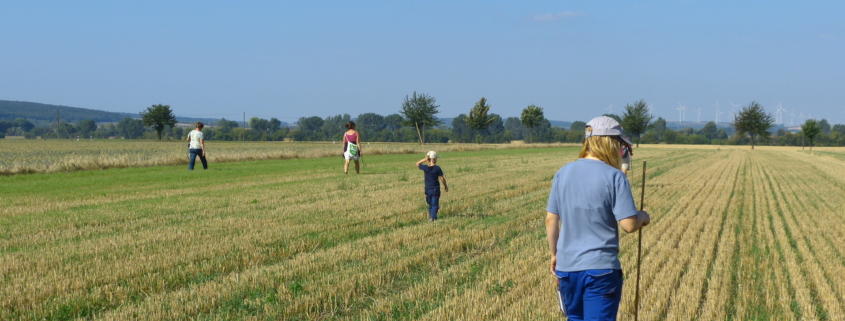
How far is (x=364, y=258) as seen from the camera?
23.9 feet

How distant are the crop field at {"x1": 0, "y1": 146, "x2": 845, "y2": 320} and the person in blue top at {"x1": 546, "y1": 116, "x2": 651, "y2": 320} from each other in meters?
1.88

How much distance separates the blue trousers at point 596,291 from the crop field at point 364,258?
1.84 meters

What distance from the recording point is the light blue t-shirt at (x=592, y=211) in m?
3.26

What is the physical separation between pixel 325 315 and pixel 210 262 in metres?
2.26

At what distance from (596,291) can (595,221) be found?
38 centimetres

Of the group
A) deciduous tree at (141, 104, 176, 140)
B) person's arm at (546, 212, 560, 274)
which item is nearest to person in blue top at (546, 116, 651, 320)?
person's arm at (546, 212, 560, 274)

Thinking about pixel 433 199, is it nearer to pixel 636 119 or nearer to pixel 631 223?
pixel 631 223

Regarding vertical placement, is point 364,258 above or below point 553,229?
below

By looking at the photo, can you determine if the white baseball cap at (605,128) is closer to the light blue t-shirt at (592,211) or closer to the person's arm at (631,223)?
the light blue t-shirt at (592,211)

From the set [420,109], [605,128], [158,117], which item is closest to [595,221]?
[605,128]

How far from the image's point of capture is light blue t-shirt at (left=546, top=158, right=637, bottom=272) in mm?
3260

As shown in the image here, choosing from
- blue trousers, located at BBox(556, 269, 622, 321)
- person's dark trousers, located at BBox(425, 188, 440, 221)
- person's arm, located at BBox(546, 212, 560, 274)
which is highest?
person's arm, located at BBox(546, 212, 560, 274)

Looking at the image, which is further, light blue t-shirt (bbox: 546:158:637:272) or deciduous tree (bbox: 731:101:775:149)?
deciduous tree (bbox: 731:101:775:149)

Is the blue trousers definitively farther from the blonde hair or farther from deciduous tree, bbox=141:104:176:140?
deciduous tree, bbox=141:104:176:140
